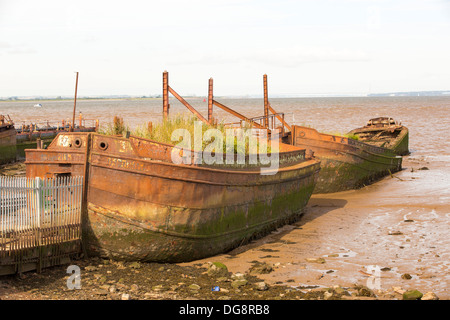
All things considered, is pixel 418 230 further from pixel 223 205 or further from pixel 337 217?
pixel 223 205

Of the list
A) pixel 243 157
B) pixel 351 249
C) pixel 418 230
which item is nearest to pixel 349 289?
pixel 351 249

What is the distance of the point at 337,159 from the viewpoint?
19.2m

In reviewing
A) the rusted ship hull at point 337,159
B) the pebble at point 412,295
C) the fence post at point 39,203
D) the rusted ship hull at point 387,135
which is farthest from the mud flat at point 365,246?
the rusted ship hull at point 387,135

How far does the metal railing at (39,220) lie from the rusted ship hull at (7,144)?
58.9 ft

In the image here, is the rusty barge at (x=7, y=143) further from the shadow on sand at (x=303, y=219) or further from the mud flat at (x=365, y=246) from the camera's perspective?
the mud flat at (x=365, y=246)

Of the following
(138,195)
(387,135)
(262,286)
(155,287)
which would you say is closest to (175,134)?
(138,195)

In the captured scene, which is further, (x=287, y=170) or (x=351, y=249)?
(x=287, y=170)

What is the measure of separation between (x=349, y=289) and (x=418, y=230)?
4974 mm

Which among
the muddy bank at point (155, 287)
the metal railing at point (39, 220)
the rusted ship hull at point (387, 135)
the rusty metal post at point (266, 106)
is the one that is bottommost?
the muddy bank at point (155, 287)

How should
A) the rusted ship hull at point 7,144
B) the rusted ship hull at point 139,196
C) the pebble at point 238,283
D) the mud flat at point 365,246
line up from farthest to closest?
1. the rusted ship hull at point 7,144
2. the rusted ship hull at point 139,196
3. the mud flat at point 365,246
4. the pebble at point 238,283

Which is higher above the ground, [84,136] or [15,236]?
[84,136]

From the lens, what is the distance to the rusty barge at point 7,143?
2691 cm

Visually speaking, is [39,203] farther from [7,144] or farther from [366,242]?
[7,144]

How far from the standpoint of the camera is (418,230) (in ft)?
44.0
